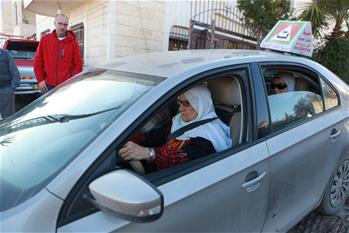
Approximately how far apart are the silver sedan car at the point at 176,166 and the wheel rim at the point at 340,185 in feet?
0.29

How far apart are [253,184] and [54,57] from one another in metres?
3.49

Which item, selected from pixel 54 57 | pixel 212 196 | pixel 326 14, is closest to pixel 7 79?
pixel 54 57

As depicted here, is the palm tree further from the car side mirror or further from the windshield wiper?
the car side mirror

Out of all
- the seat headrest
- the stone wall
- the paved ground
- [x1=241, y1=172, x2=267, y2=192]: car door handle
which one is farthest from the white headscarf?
the stone wall

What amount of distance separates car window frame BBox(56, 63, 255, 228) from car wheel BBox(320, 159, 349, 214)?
128 cm

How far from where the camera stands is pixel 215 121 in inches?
84.5

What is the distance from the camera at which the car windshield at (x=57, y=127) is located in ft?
4.59

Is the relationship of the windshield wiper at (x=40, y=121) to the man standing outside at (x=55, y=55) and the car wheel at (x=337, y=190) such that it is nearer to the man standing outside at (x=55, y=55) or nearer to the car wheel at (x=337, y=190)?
the car wheel at (x=337, y=190)

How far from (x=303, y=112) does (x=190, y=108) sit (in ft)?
3.03

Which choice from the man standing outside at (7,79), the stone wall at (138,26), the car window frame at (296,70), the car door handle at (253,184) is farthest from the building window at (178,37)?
the car door handle at (253,184)

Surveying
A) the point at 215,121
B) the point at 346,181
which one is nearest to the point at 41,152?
the point at 215,121

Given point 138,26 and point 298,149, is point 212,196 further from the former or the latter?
point 138,26

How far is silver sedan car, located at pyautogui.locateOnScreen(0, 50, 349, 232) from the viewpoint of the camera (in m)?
1.27

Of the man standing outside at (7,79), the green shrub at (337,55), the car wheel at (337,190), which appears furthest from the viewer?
the green shrub at (337,55)
